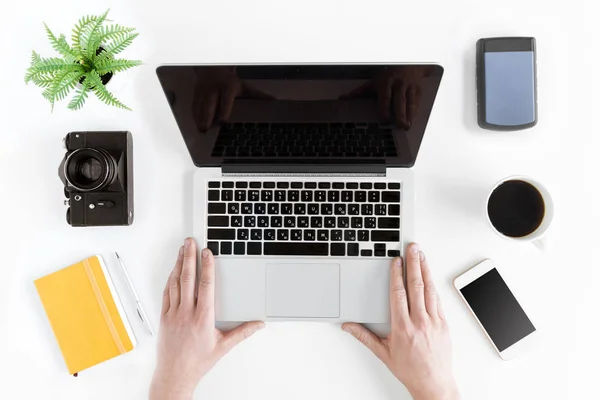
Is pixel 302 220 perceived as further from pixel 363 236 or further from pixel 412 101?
pixel 412 101

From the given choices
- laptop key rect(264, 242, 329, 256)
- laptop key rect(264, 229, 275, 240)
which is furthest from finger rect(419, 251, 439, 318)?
laptop key rect(264, 229, 275, 240)

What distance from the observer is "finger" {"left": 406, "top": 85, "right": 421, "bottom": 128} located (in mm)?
708

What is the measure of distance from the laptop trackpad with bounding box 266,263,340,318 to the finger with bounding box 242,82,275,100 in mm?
339

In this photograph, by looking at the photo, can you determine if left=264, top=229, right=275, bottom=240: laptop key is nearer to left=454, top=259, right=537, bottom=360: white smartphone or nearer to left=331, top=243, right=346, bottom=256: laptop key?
left=331, top=243, right=346, bottom=256: laptop key

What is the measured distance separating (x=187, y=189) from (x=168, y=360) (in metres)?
0.36

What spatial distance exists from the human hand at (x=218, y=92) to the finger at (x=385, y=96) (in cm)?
18

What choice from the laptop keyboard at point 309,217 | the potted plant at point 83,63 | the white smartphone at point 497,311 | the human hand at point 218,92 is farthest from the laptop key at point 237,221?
the white smartphone at point 497,311

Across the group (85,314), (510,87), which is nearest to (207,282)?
(85,314)

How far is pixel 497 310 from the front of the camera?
0.86 m

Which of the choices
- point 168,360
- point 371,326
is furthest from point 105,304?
point 371,326

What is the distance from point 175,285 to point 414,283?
1.62ft

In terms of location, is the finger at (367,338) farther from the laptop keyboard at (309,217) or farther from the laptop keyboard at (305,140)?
the laptop keyboard at (305,140)

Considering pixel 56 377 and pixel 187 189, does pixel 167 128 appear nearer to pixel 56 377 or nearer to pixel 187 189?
pixel 187 189

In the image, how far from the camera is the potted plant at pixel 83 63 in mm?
799
